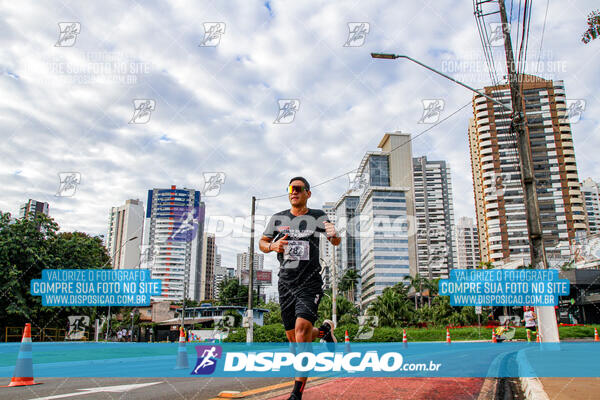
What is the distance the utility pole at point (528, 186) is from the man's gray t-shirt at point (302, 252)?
667 centimetres

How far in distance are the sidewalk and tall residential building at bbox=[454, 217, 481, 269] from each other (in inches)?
7441

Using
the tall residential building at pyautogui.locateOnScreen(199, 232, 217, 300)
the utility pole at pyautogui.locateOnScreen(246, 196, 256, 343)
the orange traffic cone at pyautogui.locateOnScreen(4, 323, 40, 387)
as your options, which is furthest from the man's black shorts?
the tall residential building at pyautogui.locateOnScreen(199, 232, 217, 300)

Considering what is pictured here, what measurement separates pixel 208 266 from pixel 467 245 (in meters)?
117

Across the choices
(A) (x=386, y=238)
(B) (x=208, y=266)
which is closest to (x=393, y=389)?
(A) (x=386, y=238)

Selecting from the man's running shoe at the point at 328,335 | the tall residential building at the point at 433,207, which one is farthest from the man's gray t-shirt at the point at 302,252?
the tall residential building at the point at 433,207

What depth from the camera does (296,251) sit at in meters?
3.56

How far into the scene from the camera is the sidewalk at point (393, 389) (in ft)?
11.6

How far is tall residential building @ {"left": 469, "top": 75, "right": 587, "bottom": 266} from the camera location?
315 feet

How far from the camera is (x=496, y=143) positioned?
105m

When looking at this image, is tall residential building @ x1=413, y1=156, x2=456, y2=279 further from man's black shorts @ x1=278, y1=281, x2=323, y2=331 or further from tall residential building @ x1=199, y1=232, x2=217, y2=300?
man's black shorts @ x1=278, y1=281, x2=323, y2=331

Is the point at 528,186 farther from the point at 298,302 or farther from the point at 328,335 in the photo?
the point at 298,302

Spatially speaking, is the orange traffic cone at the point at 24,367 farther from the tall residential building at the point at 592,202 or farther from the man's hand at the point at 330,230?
the tall residential building at the point at 592,202

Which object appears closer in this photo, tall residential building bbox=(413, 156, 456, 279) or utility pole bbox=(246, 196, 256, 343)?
utility pole bbox=(246, 196, 256, 343)

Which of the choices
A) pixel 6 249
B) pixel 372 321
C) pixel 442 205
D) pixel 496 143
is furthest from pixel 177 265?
pixel 6 249
